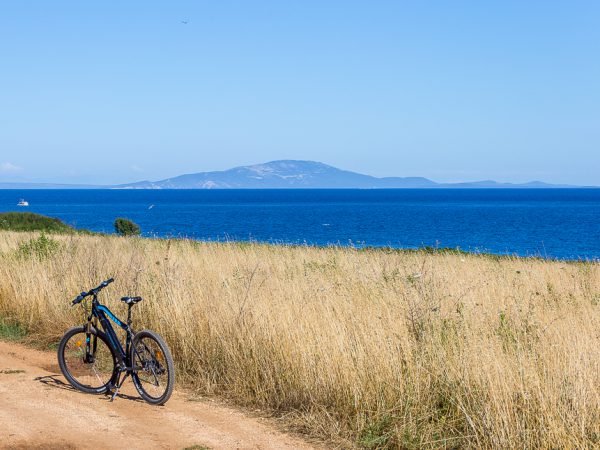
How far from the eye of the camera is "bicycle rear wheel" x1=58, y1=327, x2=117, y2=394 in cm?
860

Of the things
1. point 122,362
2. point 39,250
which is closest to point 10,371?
point 122,362

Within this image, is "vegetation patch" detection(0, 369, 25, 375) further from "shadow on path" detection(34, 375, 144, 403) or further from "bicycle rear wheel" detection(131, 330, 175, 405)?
"bicycle rear wheel" detection(131, 330, 175, 405)

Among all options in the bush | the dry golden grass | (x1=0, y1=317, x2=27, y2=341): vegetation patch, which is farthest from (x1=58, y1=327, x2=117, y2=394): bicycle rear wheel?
the bush

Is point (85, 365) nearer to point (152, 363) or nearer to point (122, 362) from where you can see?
point (122, 362)

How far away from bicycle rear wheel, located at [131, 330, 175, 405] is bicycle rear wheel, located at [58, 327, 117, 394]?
13.6 inches

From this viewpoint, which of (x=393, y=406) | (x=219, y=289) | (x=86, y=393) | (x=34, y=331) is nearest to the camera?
(x=393, y=406)

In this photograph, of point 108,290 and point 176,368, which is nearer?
point 176,368

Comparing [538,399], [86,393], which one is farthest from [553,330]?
[86,393]

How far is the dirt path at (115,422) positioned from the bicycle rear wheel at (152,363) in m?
0.14

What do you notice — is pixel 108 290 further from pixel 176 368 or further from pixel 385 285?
pixel 385 285

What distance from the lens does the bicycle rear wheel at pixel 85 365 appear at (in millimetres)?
8602

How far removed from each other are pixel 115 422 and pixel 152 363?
98cm

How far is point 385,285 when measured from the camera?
11094 mm

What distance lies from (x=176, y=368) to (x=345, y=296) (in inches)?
102
